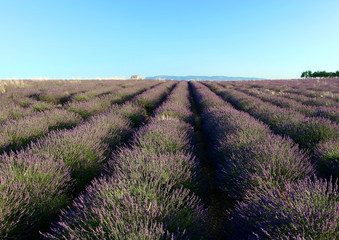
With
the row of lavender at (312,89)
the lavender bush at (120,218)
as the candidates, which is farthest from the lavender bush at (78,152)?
the row of lavender at (312,89)

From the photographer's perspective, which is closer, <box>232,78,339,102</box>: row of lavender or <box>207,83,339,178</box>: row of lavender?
<box>207,83,339,178</box>: row of lavender

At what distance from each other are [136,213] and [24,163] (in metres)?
1.54

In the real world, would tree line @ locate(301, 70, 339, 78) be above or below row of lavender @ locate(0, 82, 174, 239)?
above

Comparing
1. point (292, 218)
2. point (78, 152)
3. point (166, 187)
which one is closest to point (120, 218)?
point (166, 187)

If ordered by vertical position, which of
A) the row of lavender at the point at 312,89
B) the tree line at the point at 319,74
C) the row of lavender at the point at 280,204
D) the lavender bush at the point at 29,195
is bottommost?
the lavender bush at the point at 29,195

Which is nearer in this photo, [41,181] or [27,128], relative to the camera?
[41,181]

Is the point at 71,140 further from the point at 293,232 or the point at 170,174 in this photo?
the point at 293,232

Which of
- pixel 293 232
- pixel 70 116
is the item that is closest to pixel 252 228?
pixel 293 232

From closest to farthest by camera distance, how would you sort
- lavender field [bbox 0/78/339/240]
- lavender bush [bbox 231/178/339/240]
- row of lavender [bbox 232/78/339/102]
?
lavender bush [bbox 231/178/339/240]
lavender field [bbox 0/78/339/240]
row of lavender [bbox 232/78/339/102]

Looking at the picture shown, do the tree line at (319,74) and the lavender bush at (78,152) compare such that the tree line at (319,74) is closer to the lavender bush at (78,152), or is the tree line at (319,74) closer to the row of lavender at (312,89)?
the row of lavender at (312,89)

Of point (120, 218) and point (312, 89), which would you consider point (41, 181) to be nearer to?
point (120, 218)

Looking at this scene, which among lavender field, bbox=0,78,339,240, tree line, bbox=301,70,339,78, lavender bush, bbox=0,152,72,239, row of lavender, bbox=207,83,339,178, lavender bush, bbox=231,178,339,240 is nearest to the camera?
lavender bush, bbox=231,178,339,240

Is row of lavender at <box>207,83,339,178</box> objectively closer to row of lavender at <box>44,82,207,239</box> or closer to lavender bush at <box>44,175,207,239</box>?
row of lavender at <box>44,82,207,239</box>

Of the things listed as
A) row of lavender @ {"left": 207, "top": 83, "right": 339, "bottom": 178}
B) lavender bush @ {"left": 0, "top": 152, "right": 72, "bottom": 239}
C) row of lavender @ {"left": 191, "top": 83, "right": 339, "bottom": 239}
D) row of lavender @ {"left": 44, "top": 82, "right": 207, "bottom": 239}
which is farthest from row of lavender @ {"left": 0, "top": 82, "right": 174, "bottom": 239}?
row of lavender @ {"left": 207, "top": 83, "right": 339, "bottom": 178}
